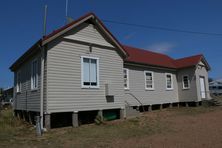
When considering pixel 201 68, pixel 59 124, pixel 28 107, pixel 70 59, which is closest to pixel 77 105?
pixel 59 124

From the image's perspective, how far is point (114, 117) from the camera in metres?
14.1

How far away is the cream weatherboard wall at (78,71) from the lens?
11.1m

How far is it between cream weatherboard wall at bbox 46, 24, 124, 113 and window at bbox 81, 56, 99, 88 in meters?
0.23

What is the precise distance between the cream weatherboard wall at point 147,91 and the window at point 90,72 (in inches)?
187

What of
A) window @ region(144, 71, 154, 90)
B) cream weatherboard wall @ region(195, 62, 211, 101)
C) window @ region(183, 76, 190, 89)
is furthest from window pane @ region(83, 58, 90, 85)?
cream weatherboard wall @ region(195, 62, 211, 101)

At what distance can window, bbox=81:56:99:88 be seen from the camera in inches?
485

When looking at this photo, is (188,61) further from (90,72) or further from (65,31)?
(65,31)

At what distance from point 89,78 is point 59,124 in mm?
2978

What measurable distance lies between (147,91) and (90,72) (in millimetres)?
7624

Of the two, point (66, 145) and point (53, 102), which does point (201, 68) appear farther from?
point (66, 145)

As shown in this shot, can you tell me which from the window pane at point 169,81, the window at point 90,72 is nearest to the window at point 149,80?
the window pane at point 169,81

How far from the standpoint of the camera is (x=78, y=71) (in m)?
12.0

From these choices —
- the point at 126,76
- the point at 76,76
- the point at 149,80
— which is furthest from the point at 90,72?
the point at 149,80

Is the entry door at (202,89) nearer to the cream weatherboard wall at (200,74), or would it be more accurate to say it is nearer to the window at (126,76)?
the cream weatherboard wall at (200,74)
